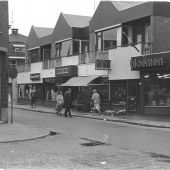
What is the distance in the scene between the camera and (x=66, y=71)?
3412 cm

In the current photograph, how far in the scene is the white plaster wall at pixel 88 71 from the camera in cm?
3002

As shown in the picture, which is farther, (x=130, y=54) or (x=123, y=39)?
(x=123, y=39)

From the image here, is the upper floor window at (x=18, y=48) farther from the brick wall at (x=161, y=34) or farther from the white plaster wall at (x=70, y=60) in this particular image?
the brick wall at (x=161, y=34)

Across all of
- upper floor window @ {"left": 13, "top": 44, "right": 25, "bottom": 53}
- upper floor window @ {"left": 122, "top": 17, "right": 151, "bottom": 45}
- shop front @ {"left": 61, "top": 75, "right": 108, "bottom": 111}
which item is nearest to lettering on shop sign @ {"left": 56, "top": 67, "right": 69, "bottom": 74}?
shop front @ {"left": 61, "top": 75, "right": 108, "bottom": 111}

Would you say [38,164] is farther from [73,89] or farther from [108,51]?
[73,89]

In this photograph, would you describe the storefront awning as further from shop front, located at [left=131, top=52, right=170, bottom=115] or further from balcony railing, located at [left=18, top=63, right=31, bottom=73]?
balcony railing, located at [left=18, top=63, right=31, bottom=73]

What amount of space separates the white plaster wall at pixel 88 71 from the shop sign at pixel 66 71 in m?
0.54

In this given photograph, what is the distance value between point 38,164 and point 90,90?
20743 millimetres

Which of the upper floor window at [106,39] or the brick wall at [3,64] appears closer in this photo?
the brick wall at [3,64]

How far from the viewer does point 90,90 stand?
30.4 metres

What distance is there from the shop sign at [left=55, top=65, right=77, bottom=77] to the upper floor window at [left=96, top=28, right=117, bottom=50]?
3044mm

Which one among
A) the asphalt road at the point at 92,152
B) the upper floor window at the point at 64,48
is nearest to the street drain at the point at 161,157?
the asphalt road at the point at 92,152

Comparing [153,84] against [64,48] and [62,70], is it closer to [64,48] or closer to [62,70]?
[62,70]

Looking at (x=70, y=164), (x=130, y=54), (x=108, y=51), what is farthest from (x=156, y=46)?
(x=70, y=164)
